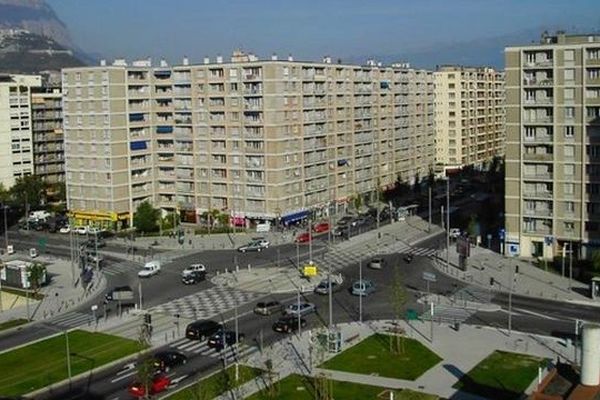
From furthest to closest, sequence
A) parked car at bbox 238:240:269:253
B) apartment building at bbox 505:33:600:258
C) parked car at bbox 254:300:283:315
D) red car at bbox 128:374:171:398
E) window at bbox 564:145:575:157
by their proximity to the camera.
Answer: parked car at bbox 238:240:269:253 → window at bbox 564:145:575:157 → apartment building at bbox 505:33:600:258 → parked car at bbox 254:300:283:315 → red car at bbox 128:374:171:398

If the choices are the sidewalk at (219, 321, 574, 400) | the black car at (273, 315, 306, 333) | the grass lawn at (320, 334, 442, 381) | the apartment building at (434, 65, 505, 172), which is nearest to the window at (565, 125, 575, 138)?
the sidewalk at (219, 321, 574, 400)

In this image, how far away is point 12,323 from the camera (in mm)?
59719

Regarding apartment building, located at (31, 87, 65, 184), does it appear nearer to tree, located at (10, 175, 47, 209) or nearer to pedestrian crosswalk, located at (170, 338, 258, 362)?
tree, located at (10, 175, 47, 209)

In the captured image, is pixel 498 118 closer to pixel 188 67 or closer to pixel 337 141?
pixel 337 141

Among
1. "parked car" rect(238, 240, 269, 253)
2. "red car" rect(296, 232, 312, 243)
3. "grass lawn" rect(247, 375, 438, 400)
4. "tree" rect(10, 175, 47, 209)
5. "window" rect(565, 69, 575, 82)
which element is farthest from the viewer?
"tree" rect(10, 175, 47, 209)

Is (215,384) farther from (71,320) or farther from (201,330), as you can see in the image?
(71,320)

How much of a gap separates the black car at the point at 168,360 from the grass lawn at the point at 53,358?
3750mm

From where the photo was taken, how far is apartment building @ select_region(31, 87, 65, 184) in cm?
11912

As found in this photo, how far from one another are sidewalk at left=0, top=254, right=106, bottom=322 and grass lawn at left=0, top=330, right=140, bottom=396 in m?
7.35

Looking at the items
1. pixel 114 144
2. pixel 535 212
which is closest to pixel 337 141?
pixel 114 144

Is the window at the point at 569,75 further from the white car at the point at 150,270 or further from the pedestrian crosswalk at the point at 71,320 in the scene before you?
the pedestrian crosswalk at the point at 71,320

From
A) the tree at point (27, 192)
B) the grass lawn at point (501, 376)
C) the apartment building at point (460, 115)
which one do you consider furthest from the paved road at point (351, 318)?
the apartment building at point (460, 115)

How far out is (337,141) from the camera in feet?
350

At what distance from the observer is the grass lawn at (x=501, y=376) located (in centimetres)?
4284
